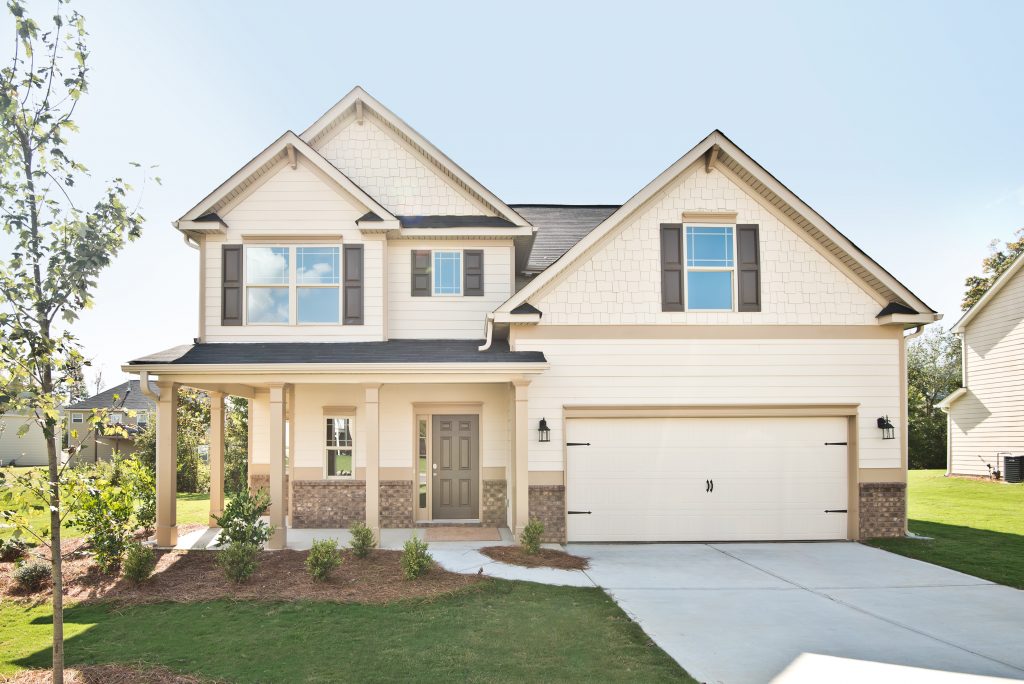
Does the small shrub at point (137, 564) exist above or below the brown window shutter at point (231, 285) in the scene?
below

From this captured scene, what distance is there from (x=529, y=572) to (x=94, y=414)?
20.9 feet

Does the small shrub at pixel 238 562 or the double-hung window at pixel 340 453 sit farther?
the double-hung window at pixel 340 453

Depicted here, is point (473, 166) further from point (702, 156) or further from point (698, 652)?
point (698, 652)

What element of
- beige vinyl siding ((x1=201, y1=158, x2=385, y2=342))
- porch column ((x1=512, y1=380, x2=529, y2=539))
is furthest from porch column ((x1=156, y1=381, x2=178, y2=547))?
porch column ((x1=512, y1=380, x2=529, y2=539))

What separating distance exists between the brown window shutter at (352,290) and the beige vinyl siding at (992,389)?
21.0m

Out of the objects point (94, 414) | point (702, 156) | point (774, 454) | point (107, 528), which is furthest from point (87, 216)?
point (774, 454)

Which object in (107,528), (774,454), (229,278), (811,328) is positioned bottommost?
(107,528)

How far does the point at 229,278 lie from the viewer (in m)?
13.1

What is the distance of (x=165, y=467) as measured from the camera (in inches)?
450

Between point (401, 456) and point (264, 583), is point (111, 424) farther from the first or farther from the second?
point (401, 456)

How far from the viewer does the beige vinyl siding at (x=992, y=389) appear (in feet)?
69.5

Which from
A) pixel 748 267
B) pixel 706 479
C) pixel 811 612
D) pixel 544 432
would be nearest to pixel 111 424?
pixel 544 432

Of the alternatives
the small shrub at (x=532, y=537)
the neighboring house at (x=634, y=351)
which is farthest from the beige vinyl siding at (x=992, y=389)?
the small shrub at (x=532, y=537)

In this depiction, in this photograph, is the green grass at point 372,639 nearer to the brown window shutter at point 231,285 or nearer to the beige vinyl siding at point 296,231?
the beige vinyl siding at point 296,231
